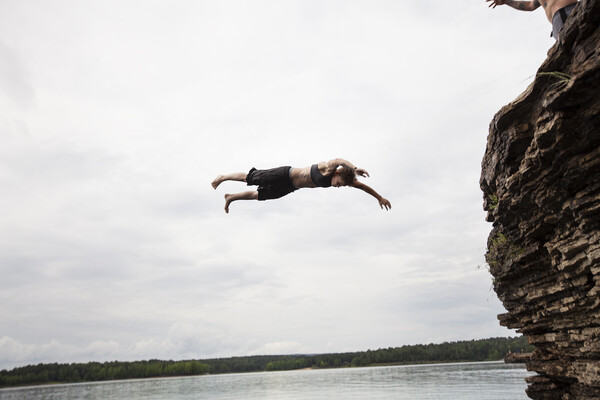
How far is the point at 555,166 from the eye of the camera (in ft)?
24.4

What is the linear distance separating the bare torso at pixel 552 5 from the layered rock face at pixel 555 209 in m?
1.64

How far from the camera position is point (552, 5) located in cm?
811

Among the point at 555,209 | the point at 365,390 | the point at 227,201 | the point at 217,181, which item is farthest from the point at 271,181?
the point at 365,390

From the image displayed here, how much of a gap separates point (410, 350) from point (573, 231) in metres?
146

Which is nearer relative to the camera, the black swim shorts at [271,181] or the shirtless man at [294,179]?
the shirtless man at [294,179]

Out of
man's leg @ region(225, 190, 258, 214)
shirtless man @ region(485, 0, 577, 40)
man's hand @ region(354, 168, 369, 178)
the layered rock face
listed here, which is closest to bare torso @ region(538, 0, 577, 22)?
shirtless man @ region(485, 0, 577, 40)

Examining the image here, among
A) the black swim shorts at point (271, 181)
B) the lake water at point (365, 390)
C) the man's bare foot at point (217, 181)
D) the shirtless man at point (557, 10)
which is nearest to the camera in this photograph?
the shirtless man at point (557, 10)

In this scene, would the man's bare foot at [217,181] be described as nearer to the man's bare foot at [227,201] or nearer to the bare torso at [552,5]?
the man's bare foot at [227,201]

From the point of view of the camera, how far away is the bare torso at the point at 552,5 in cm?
784

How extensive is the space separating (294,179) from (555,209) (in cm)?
558

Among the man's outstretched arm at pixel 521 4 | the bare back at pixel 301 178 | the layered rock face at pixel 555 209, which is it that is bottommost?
the layered rock face at pixel 555 209

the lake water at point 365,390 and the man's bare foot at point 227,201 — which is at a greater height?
the man's bare foot at point 227,201

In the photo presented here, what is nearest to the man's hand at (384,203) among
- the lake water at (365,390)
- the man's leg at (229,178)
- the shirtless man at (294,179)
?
the shirtless man at (294,179)

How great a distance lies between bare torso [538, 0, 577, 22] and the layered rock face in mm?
1641
